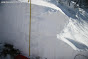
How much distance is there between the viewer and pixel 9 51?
6234 millimetres

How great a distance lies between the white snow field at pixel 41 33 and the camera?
6848 mm

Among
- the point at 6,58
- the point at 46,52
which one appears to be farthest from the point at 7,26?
the point at 46,52

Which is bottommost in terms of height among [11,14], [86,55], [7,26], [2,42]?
[86,55]

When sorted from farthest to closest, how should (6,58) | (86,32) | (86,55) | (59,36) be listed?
(86,32)
(59,36)
(86,55)
(6,58)

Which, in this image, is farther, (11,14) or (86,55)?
(11,14)

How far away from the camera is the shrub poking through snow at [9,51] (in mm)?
6073

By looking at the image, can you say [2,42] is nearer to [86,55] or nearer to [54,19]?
[54,19]

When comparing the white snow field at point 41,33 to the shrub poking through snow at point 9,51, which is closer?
the shrub poking through snow at point 9,51

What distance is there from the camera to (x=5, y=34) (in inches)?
285

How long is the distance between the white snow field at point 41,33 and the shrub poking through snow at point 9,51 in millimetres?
355

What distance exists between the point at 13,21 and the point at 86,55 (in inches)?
176

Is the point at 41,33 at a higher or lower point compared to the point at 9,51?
higher

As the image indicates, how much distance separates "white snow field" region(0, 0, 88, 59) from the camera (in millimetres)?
6848

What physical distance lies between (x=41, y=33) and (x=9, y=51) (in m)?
2.05
